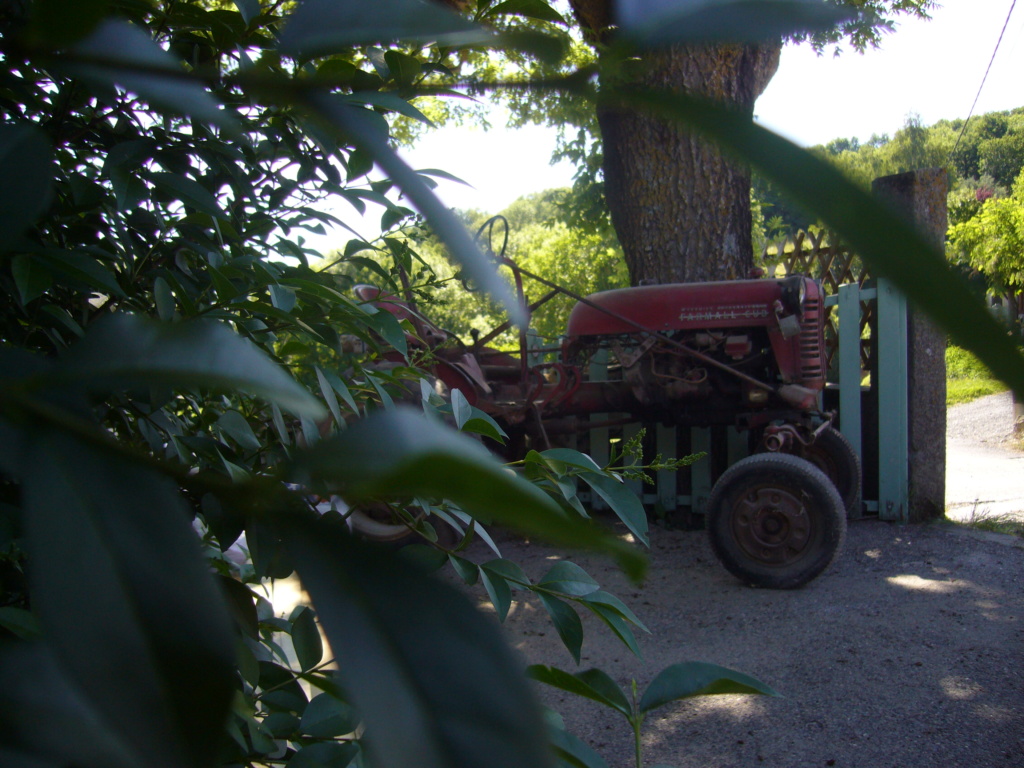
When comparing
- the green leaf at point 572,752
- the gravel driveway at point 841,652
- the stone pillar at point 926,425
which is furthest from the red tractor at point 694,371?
the green leaf at point 572,752

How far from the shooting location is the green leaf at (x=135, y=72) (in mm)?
195

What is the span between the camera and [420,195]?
0.17 meters

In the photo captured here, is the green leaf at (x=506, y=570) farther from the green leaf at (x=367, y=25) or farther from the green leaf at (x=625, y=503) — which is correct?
the green leaf at (x=367, y=25)

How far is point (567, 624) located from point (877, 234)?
54cm

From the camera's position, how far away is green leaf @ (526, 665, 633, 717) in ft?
1.62

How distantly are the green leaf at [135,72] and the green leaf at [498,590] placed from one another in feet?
1.70

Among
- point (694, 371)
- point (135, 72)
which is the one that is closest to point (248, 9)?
point (135, 72)

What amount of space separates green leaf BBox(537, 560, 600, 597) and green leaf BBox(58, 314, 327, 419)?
0.52m

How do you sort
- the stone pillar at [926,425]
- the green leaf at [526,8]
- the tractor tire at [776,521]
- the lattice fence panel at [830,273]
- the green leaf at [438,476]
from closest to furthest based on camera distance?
the green leaf at [438,476] < the green leaf at [526,8] < the tractor tire at [776,521] < the stone pillar at [926,425] < the lattice fence panel at [830,273]

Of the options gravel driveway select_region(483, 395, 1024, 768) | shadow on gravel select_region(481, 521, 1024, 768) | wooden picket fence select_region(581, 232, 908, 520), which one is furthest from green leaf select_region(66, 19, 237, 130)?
wooden picket fence select_region(581, 232, 908, 520)

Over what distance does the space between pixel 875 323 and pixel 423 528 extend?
4.34m

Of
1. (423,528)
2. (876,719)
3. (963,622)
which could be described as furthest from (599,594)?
(963,622)

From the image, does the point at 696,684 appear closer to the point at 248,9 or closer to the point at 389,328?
the point at 389,328

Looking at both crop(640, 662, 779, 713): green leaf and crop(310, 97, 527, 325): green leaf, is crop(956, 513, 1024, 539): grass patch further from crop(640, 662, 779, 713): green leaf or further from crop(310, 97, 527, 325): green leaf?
crop(310, 97, 527, 325): green leaf
